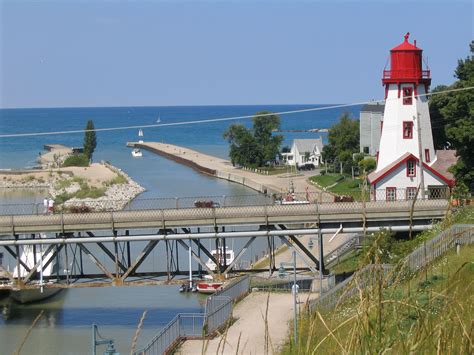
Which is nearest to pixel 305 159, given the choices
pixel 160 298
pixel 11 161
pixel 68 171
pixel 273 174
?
pixel 273 174

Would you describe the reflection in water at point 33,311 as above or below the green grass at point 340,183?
below

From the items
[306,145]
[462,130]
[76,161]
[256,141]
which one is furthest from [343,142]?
[462,130]

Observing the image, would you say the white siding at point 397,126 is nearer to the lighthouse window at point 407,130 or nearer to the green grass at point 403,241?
the lighthouse window at point 407,130

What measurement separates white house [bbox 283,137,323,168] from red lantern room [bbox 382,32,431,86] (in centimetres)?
6134

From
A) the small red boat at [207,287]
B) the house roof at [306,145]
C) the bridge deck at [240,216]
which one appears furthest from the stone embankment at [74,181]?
the bridge deck at [240,216]

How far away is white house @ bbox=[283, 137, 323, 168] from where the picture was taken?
109750mm

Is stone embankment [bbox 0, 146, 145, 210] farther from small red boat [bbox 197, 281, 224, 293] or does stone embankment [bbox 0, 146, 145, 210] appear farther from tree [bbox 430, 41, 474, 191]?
small red boat [bbox 197, 281, 224, 293]

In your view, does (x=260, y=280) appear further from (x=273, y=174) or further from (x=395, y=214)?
(x=273, y=174)

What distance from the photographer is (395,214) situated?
1324 inches

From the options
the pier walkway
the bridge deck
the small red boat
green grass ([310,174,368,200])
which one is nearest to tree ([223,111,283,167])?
the pier walkway

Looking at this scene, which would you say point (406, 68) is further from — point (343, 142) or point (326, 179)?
point (343, 142)

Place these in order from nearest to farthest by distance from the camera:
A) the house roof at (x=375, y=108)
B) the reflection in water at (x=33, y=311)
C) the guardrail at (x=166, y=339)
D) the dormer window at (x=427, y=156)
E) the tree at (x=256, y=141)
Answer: the guardrail at (x=166, y=339) < the reflection in water at (x=33, y=311) < the dormer window at (x=427, y=156) < the house roof at (x=375, y=108) < the tree at (x=256, y=141)

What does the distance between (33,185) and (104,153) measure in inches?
2848

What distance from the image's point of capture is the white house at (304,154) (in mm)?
109750
